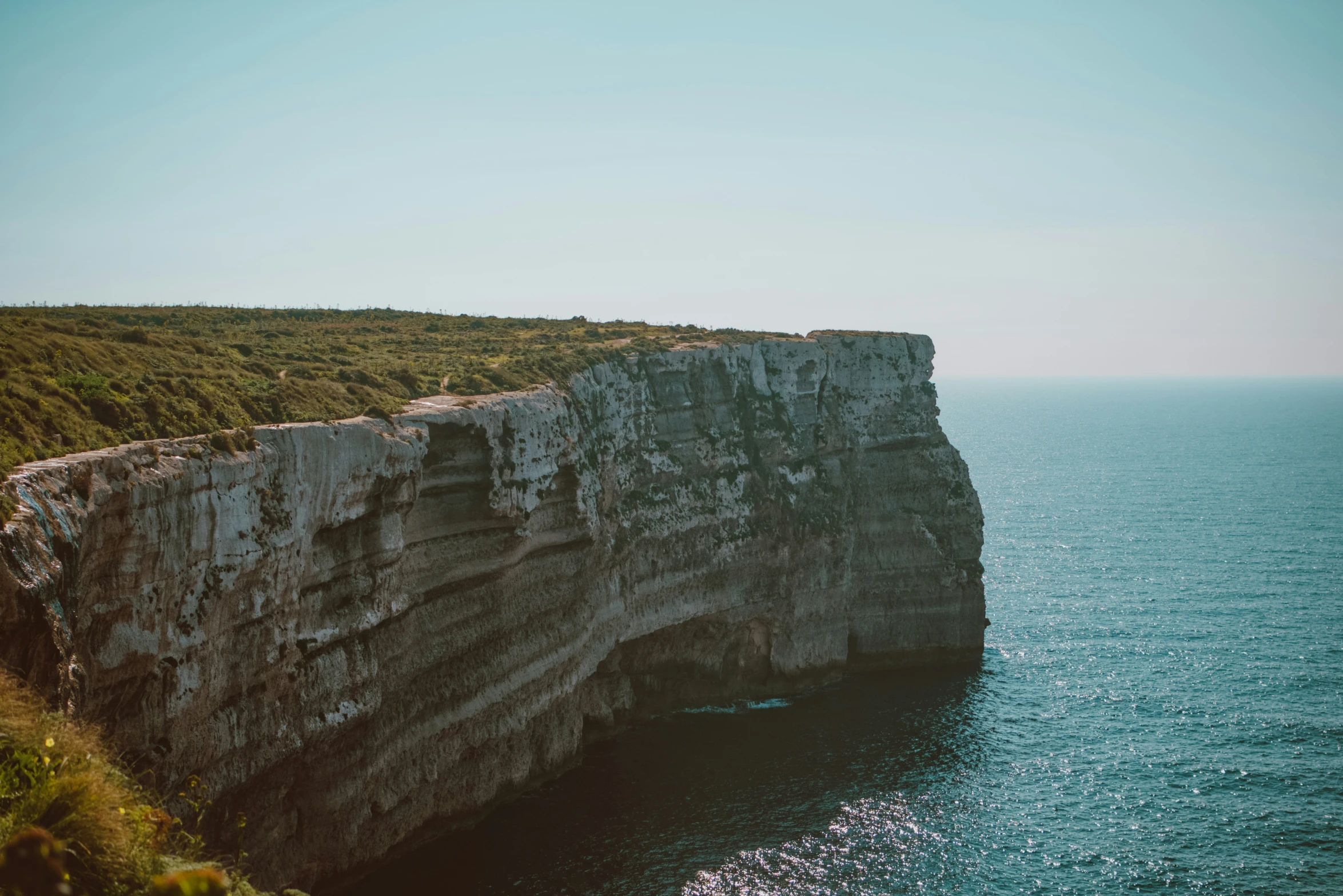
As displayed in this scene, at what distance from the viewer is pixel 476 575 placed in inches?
1563

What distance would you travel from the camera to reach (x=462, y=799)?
38875mm

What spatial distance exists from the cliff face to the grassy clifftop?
1.95 metres

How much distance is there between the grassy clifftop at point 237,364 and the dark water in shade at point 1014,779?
18.0 meters

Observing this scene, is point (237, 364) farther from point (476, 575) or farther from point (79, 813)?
point (79, 813)

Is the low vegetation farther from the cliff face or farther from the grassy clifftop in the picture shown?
the grassy clifftop

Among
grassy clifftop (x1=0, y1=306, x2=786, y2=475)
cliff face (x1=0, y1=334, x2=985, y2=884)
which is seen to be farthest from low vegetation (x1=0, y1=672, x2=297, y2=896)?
grassy clifftop (x1=0, y1=306, x2=786, y2=475)

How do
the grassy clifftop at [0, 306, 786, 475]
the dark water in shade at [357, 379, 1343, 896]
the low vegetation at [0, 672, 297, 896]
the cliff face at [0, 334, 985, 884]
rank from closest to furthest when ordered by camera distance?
the low vegetation at [0, 672, 297, 896], the cliff face at [0, 334, 985, 884], the grassy clifftop at [0, 306, 786, 475], the dark water in shade at [357, 379, 1343, 896]

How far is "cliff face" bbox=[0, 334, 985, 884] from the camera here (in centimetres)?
2508

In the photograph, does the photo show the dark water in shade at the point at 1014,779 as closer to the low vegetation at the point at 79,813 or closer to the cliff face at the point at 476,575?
the cliff face at the point at 476,575

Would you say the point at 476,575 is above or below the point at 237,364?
below

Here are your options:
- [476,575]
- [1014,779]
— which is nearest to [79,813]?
[476,575]

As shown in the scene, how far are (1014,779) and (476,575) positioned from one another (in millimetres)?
26894

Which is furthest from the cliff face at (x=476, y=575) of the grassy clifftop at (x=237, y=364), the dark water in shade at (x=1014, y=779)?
the dark water in shade at (x=1014, y=779)

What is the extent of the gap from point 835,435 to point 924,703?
1740cm
